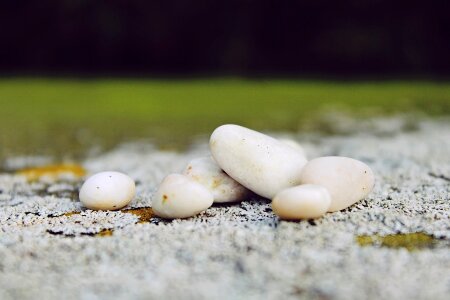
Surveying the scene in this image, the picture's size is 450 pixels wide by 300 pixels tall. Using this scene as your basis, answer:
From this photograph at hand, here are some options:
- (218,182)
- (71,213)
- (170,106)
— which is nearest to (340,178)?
(218,182)

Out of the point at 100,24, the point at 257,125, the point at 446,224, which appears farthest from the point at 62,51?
the point at 446,224

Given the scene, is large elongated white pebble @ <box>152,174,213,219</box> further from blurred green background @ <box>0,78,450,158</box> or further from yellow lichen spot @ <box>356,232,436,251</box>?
blurred green background @ <box>0,78,450,158</box>

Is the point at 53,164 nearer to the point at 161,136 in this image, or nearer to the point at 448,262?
the point at 161,136

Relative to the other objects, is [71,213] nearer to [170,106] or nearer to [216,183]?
[216,183]

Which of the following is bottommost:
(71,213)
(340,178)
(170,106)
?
(170,106)

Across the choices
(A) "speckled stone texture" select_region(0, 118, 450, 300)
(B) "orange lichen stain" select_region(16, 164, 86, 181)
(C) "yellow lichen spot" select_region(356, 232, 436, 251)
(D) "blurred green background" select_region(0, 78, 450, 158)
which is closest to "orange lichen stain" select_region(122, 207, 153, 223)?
(A) "speckled stone texture" select_region(0, 118, 450, 300)

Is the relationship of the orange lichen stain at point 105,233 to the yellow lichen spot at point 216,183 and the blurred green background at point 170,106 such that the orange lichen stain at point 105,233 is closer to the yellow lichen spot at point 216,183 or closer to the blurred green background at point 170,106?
the yellow lichen spot at point 216,183

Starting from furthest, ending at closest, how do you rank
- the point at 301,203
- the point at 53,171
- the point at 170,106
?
the point at 170,106 → the point at 53,171 → the point at 301,203

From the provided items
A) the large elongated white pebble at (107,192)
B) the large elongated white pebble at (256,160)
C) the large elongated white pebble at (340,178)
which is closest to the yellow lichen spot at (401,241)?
the large elongated white pebble at (340,178)
